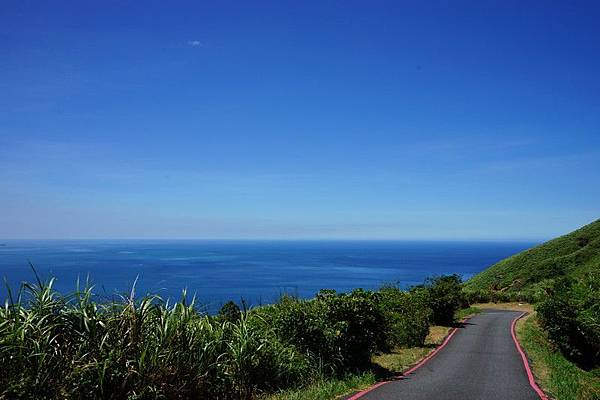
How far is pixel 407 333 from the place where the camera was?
69.3 ft

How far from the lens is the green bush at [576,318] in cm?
1841

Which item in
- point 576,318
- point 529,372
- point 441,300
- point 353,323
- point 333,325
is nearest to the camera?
point 333,325

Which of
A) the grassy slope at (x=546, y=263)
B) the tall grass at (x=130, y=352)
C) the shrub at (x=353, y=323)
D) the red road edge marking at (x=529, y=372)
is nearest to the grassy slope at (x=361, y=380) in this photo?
the tall grass at (x=130, y=352)

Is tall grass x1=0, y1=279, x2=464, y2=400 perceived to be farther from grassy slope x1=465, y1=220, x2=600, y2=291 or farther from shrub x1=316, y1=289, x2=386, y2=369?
grassy slope x1=465, y1=220, x2=600, y2=291

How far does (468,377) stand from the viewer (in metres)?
13.2

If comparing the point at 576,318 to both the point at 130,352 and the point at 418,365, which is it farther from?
the point at 130,352

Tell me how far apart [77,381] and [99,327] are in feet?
3.09

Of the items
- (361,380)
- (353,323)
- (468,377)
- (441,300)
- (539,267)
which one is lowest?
(539,267)

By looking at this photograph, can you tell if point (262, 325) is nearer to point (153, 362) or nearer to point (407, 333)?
A: point (153, 362)

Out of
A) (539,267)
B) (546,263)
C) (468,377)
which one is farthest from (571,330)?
(546,263)

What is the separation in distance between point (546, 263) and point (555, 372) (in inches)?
2328

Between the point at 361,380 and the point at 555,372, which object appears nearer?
the point at 361,380

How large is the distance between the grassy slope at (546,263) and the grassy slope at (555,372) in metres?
36.0

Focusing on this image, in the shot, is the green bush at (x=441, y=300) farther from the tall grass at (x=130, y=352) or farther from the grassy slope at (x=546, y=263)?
the grassy slope at (x=546, y=263)
